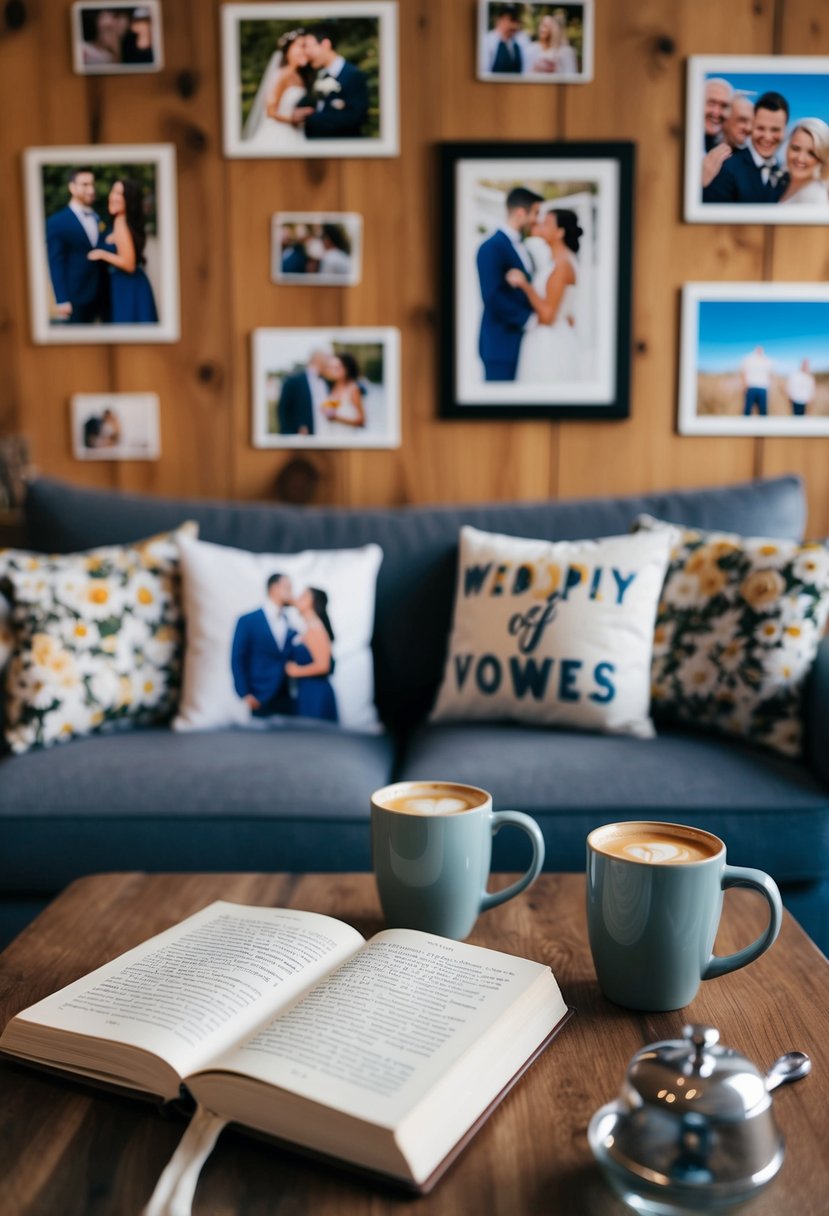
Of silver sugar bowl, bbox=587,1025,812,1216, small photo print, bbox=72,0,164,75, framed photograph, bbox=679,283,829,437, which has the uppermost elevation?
small photo print, bbox=72,0,164,75

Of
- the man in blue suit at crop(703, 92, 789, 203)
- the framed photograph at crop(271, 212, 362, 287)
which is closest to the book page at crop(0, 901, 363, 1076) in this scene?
the framed photograph at crop(271, 212, 362, 287)

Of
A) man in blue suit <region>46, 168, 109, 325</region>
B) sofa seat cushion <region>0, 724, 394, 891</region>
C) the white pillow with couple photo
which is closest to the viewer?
sofa seat cushion <region>0, 724, 394, 891</region>

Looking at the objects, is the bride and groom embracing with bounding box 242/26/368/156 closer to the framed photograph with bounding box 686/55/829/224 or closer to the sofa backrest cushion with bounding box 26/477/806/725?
the framed photograph with bounding box 686/55/829/224

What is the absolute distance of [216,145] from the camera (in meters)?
2.40

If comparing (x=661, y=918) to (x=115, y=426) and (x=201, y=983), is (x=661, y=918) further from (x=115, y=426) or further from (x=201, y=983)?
(x=115, y=426)

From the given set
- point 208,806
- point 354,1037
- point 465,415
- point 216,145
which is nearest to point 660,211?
point 465,415

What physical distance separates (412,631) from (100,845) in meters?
0.80

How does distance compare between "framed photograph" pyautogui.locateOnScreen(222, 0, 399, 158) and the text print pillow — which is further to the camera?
"framed photograph" pyautogui.locateOnScreen(222, 0, 399, 158)

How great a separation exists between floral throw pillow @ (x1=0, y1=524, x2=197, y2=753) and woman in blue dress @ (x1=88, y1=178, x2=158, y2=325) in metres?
0.74

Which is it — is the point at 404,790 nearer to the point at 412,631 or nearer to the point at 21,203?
the point at 412,631

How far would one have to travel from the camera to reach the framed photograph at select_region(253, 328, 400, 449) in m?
2.44

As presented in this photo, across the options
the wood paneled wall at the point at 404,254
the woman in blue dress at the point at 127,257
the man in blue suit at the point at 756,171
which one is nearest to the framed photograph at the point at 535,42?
the wood paneled wall at the point at 404,254

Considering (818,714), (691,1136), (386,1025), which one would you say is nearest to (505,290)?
(818,714)

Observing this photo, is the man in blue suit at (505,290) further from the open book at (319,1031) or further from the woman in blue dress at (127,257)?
the open book at (319,1031)
